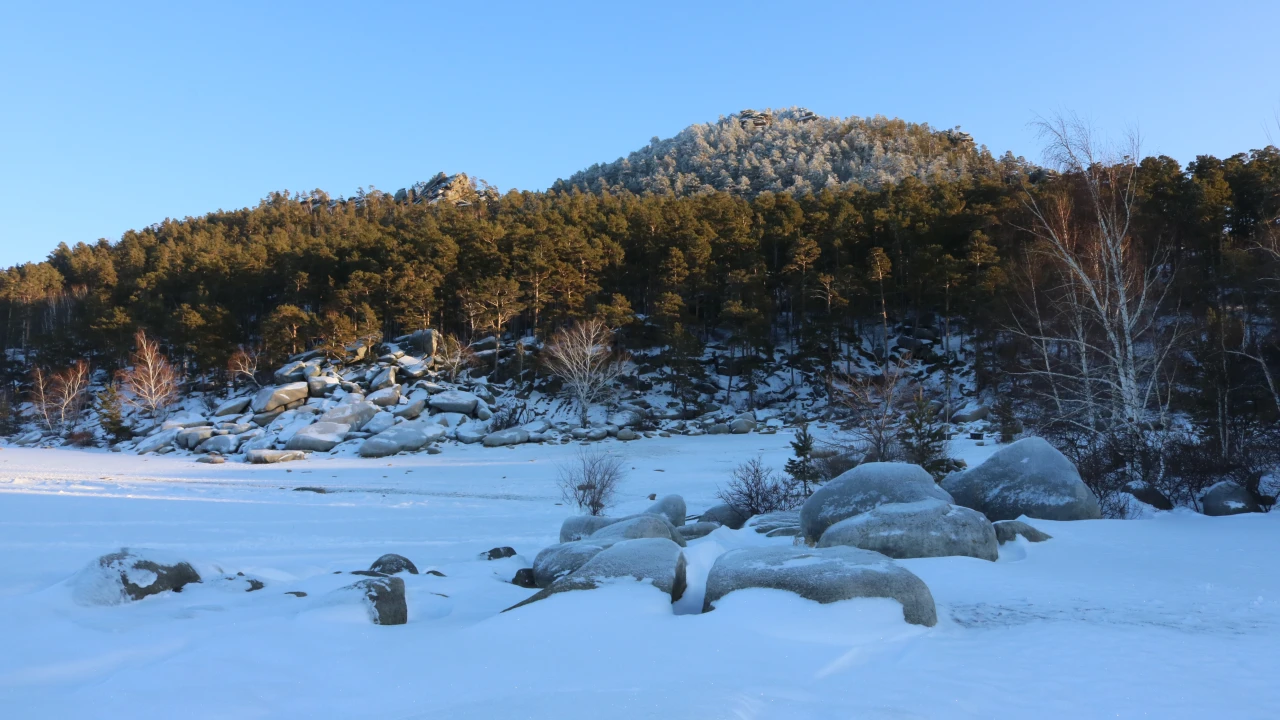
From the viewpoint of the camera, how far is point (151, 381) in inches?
1602

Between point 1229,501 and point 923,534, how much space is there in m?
7.20

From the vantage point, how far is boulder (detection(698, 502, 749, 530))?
46.1 feet

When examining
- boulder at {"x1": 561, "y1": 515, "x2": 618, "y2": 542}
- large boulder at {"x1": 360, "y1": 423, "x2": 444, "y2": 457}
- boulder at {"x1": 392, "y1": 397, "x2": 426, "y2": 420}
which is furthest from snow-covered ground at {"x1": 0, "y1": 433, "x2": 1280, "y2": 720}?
boulder at {"x1": 392, "y1": 397, "x2": 426, "y2": 420}

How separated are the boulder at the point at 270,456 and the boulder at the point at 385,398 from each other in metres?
A: 6.45

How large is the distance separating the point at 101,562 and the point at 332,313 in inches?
1468

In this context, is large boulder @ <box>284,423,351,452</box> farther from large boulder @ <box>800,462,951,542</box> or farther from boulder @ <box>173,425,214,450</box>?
large boulder @ <box>800,462,951,542</box>

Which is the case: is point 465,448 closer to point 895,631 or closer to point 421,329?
point 421,329

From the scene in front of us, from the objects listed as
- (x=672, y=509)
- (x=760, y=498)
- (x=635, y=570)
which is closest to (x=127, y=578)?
(x=635, y=570)

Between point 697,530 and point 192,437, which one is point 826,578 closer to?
point 697,530

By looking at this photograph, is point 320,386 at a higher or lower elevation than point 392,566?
higher

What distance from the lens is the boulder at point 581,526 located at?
11977 millimetres

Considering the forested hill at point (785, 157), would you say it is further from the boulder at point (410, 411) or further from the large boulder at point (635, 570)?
the large boulder at point (635, 570)

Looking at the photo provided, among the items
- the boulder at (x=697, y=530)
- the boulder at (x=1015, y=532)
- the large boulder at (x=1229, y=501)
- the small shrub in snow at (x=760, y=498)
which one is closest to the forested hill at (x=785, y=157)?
the small shrub in snow at (x=760, y=498)

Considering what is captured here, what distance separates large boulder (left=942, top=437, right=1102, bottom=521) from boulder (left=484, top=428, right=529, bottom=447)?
23.4m
